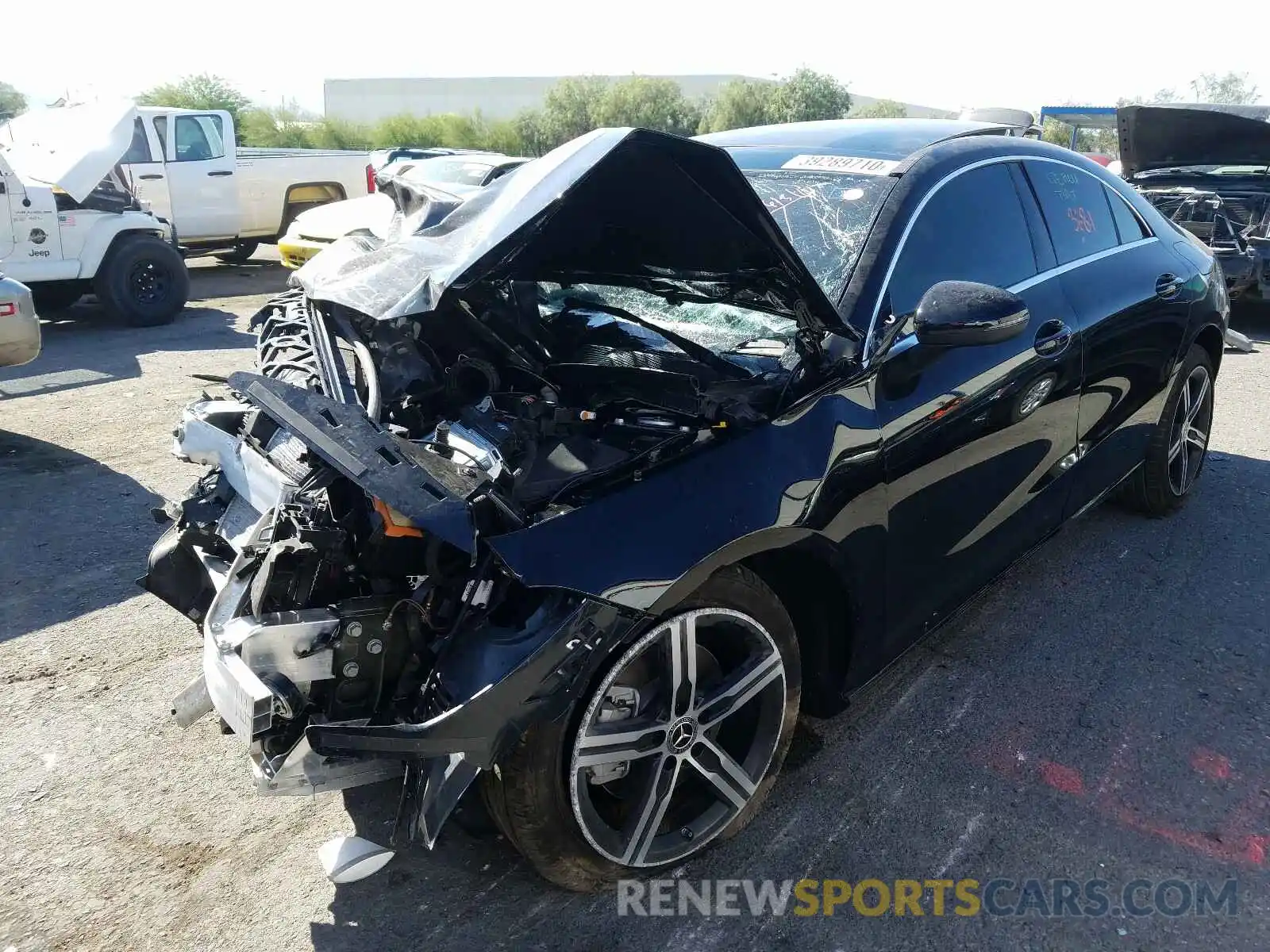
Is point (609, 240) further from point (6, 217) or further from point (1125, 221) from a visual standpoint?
point (6, 217)

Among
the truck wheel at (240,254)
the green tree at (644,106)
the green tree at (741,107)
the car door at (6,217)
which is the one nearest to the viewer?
the car door at (6,217)

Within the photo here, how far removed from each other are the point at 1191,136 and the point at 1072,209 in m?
7.56

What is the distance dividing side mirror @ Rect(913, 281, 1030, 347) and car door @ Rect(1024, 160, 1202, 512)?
40.8 inches

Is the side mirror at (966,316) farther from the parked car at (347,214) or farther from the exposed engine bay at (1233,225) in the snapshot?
the parked car at (347,214)

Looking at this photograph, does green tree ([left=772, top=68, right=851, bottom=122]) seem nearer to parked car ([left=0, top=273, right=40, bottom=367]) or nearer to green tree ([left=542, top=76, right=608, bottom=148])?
green tree ([left=542, top=76, right=608, bottom=148])

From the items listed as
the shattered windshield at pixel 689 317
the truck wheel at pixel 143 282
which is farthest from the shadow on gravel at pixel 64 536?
the truck wheel at pixel 143 282

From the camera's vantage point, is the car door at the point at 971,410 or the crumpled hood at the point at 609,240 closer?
the crumpled hood at the point at 609,240

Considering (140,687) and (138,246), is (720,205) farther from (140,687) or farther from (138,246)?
(138,246)

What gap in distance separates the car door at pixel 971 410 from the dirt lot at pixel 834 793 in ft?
1.46

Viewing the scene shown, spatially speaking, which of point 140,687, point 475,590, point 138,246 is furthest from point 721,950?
point 138,246

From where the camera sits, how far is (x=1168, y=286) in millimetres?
4227

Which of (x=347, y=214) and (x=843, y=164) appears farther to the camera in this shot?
(x=347, y=214)

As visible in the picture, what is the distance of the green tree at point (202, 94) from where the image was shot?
129 feet

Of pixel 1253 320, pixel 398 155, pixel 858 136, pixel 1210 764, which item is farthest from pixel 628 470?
pixel 398 155
